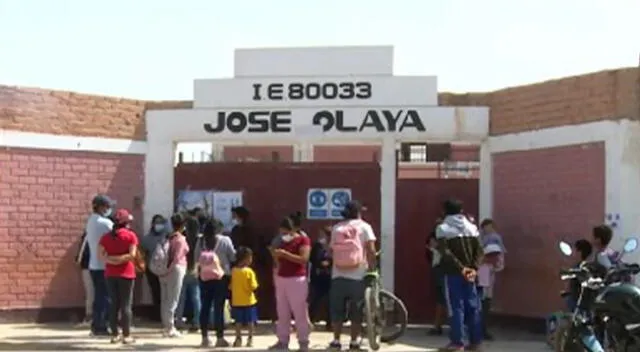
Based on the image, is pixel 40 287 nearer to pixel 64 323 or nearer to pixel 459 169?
pixel 64 323

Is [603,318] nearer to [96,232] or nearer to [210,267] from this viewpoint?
[210,267]

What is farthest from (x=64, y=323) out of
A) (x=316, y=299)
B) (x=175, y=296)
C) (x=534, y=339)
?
(x=534, y=339)

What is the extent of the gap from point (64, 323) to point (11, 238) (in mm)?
1443

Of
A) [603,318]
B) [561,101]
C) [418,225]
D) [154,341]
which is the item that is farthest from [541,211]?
[603,318]

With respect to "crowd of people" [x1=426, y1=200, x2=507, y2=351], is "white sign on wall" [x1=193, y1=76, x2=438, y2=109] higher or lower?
higher

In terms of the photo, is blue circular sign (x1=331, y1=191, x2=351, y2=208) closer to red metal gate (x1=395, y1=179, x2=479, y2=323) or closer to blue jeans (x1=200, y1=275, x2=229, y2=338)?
red metal gate (x1=395, y1=179, x2=479, y2=323)

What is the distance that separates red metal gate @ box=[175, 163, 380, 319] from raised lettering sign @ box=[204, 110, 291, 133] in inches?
21.6

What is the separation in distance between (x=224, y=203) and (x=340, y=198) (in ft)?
5.73

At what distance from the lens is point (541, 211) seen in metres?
15.6

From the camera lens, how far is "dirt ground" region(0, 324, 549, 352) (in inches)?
539

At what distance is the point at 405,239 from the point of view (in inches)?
661

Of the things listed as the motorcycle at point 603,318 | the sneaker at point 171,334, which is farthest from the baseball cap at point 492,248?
the motorcycle at point 603,318

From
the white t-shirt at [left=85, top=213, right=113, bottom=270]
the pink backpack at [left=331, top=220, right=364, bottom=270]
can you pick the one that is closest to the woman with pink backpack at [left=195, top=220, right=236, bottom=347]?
the white t-shirt at [left=85, top=213, right=113, bottom=270]

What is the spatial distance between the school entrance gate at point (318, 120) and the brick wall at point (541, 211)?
0.95 metres
